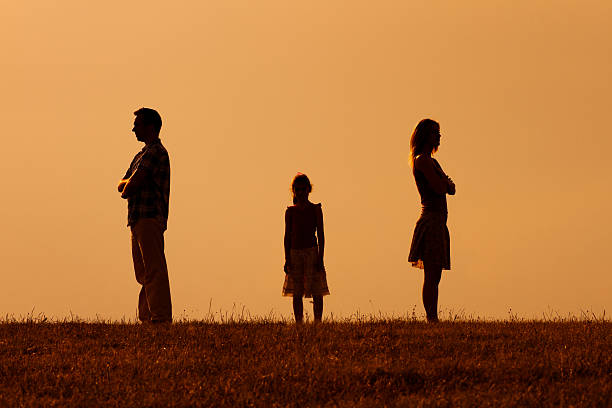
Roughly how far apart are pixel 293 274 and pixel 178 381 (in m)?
4.87

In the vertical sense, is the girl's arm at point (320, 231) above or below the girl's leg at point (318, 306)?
above

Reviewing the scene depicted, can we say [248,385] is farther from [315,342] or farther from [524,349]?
[524,349]

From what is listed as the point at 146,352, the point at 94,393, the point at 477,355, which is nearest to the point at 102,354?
the point at 146,352

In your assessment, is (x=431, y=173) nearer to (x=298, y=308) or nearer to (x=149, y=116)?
(x=298, y=308)

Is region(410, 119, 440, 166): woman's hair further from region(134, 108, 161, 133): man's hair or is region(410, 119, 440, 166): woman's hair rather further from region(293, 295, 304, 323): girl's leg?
region(134, 108, 161, 133): man's hair

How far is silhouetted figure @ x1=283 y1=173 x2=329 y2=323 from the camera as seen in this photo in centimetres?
1437

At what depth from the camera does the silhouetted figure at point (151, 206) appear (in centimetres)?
1347

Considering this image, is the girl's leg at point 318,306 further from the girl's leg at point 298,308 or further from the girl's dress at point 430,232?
the girl's dress at point 430,232

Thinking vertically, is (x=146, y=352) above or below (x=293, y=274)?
below

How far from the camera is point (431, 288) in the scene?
1334cm

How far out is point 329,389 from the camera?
9484mm

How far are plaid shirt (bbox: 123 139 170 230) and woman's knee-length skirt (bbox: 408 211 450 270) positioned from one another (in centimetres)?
347

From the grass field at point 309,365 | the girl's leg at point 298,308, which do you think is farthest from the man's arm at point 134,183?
the girl's leg at point 298,308

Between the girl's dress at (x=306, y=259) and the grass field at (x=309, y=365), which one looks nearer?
the grass field at (x=309, y=365)
